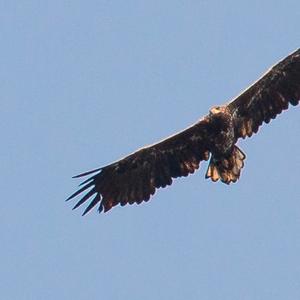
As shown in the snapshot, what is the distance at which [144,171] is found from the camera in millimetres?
21172

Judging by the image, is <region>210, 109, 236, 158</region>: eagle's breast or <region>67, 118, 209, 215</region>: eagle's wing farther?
<region>67, 118, 209, 215</region>: eagle's wing

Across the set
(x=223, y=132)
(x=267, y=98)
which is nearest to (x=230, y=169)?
(x=223, y=132)

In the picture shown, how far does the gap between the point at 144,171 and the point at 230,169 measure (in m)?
1.47

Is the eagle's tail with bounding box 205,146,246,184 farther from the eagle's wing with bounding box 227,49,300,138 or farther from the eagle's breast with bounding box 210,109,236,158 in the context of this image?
the eagle's wing with bounding box 227,49,300,138

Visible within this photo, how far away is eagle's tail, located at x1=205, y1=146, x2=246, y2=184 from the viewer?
20406 mm

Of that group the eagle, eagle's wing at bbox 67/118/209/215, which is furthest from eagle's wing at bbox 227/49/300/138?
eagle's wing at bbox 67/118/209/215

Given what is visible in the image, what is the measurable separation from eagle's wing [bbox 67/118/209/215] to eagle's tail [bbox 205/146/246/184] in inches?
18.7

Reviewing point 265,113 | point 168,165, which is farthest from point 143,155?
point 265,113

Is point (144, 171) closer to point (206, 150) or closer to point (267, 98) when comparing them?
point (206, 150)

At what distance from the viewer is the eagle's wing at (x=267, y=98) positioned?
2062 centimetres

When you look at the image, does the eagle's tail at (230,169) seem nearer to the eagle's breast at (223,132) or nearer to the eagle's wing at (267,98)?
the eagle's breast at (223,132)

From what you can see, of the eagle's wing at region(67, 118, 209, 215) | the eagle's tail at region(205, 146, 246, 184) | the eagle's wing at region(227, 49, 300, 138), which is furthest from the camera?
the eagle's wing at region(67, 118, 209, 215)

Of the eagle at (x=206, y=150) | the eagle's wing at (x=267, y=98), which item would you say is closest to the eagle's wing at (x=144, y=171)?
the eagle at (x=206, y=150)

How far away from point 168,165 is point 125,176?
0.71 m
